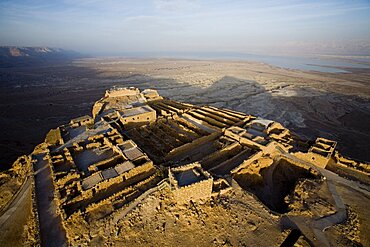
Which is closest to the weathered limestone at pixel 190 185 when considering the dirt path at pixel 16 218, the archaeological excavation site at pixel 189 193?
the archaeological excavation site at pixel 189 193

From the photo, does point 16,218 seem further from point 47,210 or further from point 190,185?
point 190,185

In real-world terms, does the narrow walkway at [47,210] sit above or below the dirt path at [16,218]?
above

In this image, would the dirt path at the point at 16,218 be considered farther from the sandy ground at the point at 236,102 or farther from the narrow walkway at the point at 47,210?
the sandy ground at the point at 236,102

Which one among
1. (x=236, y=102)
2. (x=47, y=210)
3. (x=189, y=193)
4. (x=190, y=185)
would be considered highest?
(x=190, y=185)

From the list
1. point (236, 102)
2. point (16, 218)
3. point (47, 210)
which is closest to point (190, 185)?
point (47, 210)

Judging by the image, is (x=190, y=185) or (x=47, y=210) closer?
(x=190, y=185)

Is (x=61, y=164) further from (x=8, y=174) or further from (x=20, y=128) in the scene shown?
(x=20, y=128)

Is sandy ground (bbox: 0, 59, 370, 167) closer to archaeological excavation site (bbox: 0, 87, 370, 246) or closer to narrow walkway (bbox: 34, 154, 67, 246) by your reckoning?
archaeological excavation site (bbox: 0, 87, 370, 246)
